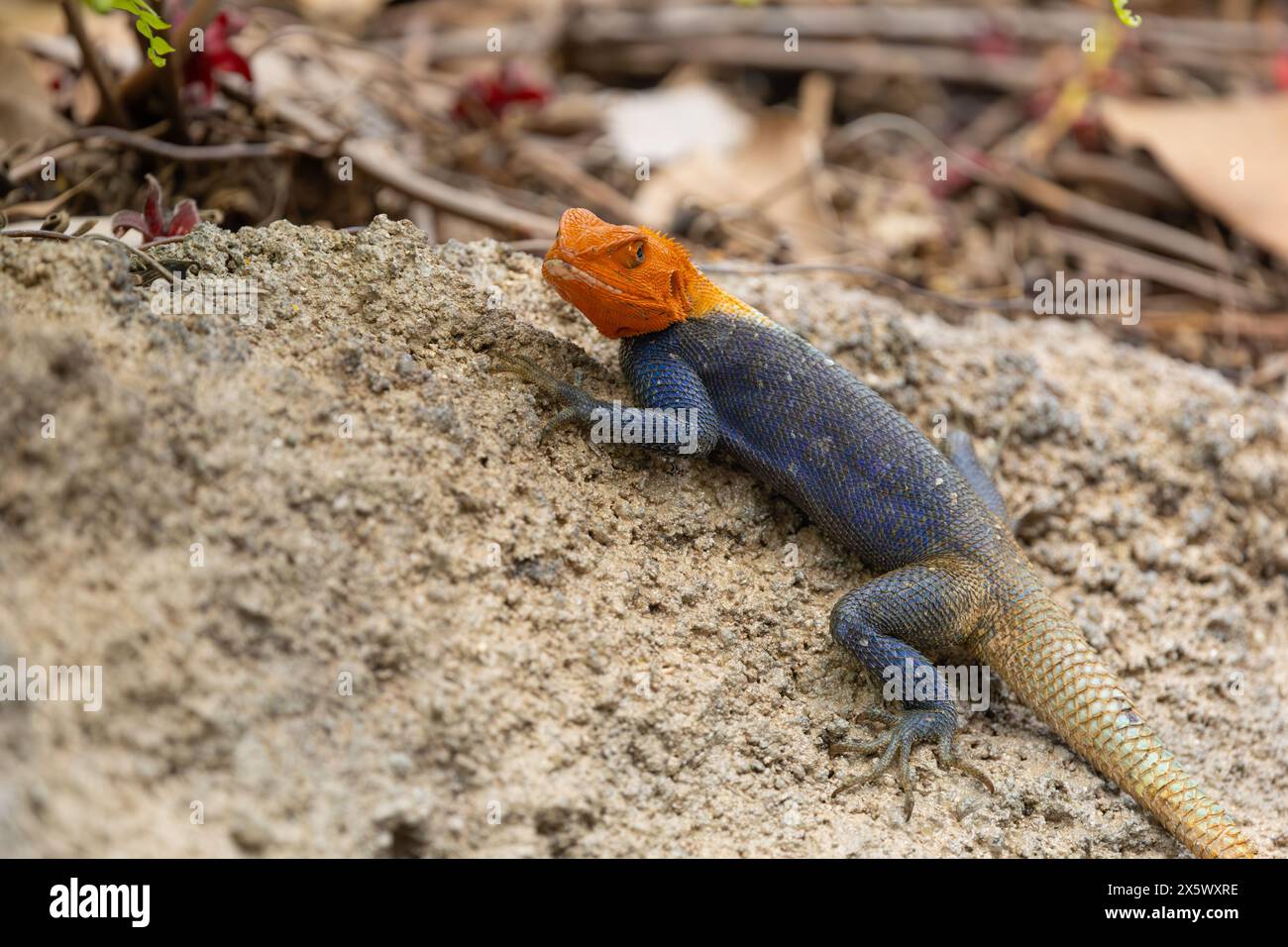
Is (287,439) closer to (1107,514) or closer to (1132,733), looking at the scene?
(1132,733)

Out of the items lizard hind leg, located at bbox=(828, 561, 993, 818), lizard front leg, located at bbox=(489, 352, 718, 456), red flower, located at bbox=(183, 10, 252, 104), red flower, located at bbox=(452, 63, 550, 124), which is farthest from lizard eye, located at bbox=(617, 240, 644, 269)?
red flower, located at bbox=(452, 63, 550, 124)

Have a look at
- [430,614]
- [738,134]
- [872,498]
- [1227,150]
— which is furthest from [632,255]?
[1227,150]

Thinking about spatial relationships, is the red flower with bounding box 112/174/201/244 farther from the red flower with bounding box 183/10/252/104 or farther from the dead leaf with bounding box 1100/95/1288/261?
the dead leaf with bounding box 1100/95/1288/261

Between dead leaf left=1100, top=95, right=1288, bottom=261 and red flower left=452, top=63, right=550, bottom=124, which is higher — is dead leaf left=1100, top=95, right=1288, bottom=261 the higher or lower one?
the lower one

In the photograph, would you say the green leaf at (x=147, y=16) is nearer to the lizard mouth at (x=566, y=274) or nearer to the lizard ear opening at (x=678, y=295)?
the lizard mouth at (x=566, y=274)

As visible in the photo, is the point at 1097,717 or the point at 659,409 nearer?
the point at 1097,717

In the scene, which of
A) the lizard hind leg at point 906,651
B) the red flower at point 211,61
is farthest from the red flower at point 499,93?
the lizard hind leg at point 906,651

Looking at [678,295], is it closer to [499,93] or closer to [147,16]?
[147,16]
